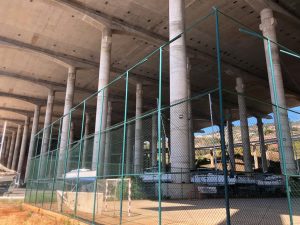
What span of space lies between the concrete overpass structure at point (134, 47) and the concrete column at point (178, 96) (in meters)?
0.06

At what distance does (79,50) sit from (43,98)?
18560 millimetres

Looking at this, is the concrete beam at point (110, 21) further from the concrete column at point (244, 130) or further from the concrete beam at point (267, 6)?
the concrete column at point (244, 130)

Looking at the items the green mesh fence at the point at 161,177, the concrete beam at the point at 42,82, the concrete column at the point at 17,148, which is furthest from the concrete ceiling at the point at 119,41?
the concrete column at the point at 17,148

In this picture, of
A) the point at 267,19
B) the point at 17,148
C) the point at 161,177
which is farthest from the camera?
the point at 17,148

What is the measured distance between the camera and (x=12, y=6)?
24.0 meters

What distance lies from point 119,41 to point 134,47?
1754 mm

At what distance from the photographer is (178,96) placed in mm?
15828

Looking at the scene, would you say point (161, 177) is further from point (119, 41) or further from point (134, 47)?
point (134, 47)

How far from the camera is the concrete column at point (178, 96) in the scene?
43.3 feet

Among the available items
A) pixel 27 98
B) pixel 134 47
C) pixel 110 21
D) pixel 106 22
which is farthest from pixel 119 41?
pixel 27 98

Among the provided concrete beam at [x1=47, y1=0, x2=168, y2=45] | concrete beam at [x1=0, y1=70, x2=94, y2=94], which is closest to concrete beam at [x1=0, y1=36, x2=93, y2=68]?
concrete beam at [x1=0, y1=70, x2=94, y2=94]


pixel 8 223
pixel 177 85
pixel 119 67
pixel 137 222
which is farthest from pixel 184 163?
pixel 119 67

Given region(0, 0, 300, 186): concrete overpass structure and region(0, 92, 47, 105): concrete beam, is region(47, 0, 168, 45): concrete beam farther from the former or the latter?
region(0, 92, 47, 105): concrete beam

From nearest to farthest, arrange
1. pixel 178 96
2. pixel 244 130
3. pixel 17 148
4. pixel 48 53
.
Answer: pixel 178 96
pixel 48 53
pixel 244 130
pixel 17 148
